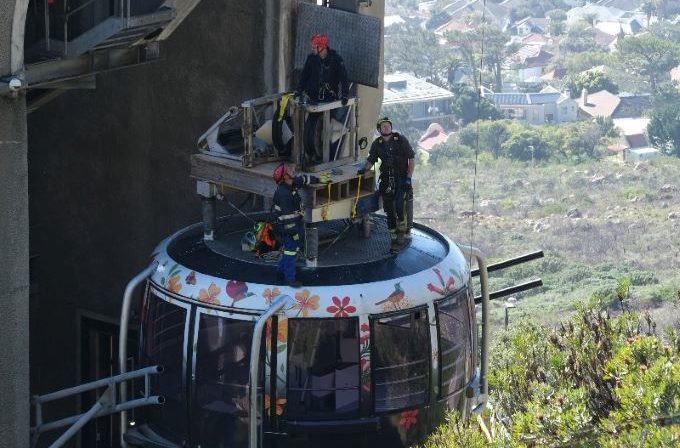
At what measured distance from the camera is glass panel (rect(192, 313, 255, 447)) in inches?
638

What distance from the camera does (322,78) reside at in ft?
58.0

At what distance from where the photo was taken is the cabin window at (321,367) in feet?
52.5

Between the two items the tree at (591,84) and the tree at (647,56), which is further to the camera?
the tree at (647,56)


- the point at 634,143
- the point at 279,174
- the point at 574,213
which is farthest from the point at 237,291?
the point at 634,143

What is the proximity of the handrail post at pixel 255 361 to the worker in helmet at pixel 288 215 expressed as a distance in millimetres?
443

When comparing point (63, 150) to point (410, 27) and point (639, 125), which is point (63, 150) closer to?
point (639, 125)

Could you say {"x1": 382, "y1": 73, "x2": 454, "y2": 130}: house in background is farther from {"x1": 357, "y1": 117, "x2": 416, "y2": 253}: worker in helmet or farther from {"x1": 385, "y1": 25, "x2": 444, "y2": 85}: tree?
{"x1": 357, "y1": 117, "x2": 416, "y2": 253}: worker in helmet

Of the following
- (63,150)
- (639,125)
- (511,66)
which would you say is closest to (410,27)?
(511,66)

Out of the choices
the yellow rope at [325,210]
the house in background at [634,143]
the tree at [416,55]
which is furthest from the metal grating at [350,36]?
the tree at [416,55]

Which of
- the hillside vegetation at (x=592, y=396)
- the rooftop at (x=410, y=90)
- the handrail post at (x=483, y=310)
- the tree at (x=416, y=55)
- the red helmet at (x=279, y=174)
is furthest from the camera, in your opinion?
the tree at (x=416, y=55)

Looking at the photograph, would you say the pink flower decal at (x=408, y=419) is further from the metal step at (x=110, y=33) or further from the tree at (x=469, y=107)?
the tree at (x=469, y=107)

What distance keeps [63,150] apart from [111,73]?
1.79 m

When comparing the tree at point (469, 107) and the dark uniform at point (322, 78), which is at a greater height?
the dark uniform at point (322, 78)

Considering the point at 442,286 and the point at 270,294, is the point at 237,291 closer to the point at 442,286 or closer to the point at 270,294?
the point at 270,294
